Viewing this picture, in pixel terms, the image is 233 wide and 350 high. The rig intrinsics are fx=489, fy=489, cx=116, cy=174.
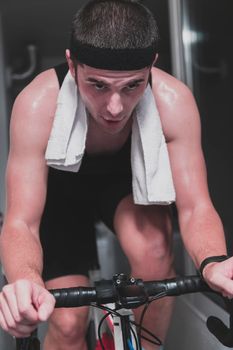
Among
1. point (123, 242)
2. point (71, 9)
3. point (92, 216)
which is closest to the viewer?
point (123, 242)

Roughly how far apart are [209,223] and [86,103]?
0.40 m

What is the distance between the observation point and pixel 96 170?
1.37m

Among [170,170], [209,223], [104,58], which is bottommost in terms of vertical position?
[209,223]

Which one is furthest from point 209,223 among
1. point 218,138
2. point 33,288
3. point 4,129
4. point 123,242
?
point 4,129

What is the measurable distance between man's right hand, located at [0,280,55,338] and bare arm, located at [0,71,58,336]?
0.25 m

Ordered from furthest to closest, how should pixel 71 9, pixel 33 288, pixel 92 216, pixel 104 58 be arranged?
pixel 71 9 < pixel 92 216 < pixel 104 58 < pixel 33 288

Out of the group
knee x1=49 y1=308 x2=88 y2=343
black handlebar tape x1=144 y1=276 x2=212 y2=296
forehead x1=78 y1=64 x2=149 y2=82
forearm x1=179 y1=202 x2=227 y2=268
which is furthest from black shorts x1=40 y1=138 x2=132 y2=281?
black handlebar tape x1=144 y1=276 x2=212 y2=296

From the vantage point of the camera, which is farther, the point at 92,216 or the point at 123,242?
the point at 92,216

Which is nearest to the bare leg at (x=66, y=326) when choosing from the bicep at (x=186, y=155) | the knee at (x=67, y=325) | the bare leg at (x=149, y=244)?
the knee at (x=67, y=325)

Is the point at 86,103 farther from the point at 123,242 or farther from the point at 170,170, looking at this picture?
the point at 123,242

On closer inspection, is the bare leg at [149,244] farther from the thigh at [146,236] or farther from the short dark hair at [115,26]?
the short dark hair at [115,26]

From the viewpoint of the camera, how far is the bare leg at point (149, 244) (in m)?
1.25

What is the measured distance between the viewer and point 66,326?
50.4 inches

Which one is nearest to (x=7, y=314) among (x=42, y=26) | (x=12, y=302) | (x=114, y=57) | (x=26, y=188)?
(x=12, y=302)
